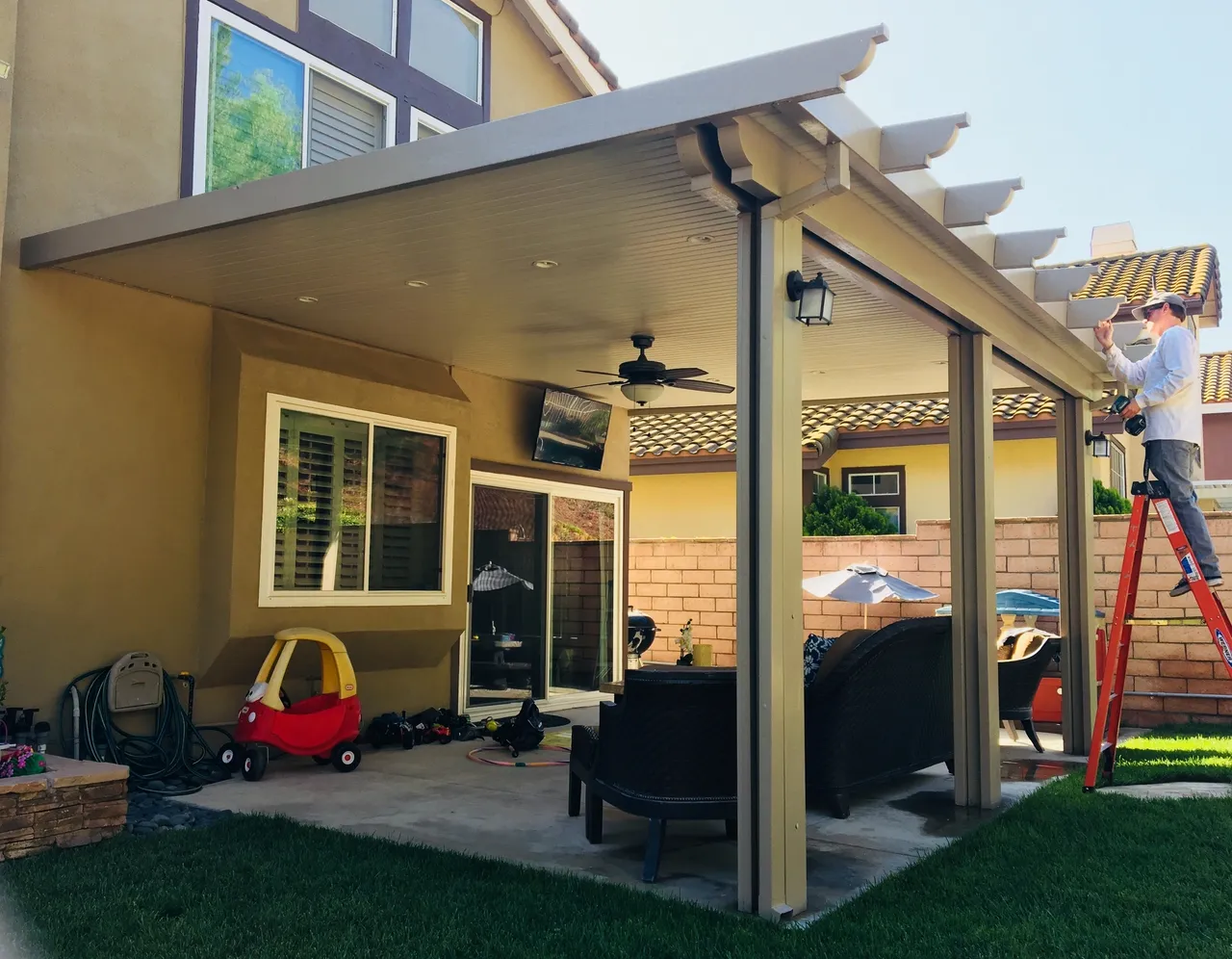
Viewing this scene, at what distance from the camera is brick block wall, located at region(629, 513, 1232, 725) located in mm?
8805

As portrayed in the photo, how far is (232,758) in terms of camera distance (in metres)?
6.35

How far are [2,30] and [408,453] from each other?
3.54 metres

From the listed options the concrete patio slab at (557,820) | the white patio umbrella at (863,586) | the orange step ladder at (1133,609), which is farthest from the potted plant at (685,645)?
the orange step ladder at (1133,609)

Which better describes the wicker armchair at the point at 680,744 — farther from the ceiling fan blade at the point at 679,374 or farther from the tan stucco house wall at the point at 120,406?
the ceiling fan blade at the point at 679,374

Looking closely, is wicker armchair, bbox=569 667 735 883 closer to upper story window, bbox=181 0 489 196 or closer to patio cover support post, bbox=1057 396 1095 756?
patio cover support post, bbox=1057 396 1095 756

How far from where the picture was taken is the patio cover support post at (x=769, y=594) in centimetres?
400

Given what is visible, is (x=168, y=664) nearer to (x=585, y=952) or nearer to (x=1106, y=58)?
(x=585, y=952)

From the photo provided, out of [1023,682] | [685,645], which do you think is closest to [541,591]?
[685,645]

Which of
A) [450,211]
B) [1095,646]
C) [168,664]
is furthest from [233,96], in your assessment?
[1095,646]

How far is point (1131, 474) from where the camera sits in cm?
1823

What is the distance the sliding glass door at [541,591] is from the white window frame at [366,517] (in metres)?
0.67

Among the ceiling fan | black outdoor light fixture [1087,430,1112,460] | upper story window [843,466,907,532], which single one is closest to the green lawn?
black outdoor light fixture [1087,430,1112,460]

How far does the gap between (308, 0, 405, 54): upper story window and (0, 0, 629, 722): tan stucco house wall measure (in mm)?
499

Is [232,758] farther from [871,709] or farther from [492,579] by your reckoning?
[871,709]
